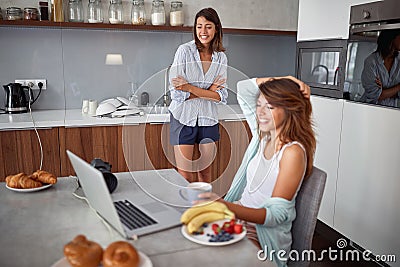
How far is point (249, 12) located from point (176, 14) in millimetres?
599

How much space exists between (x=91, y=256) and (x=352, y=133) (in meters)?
1.86

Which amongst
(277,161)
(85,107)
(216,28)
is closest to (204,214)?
(277,161)

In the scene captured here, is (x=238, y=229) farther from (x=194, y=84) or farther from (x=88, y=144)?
(x=88, y=144)

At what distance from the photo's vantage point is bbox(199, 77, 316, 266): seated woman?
133 cm

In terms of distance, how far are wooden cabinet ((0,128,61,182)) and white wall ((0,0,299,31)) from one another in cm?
104

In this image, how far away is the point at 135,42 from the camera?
10.5 feet

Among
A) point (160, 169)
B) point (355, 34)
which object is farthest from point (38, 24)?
point (355, 34)

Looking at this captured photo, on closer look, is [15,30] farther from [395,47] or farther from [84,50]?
[395,47]

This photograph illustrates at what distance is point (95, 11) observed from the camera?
287cm

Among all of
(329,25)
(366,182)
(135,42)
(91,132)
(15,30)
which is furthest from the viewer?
(135,42)

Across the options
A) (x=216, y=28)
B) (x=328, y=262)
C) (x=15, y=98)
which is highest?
(x=216, y=28)

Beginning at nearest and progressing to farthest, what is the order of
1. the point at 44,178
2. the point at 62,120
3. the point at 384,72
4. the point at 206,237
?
the point at 206,237 → the point at 44,178 → the point at 384,72 → the point at 62,120

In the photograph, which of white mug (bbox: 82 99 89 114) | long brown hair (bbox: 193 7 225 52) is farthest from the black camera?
white mug (bbox: 82 99 89 114)

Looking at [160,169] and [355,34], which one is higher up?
[355,34]
